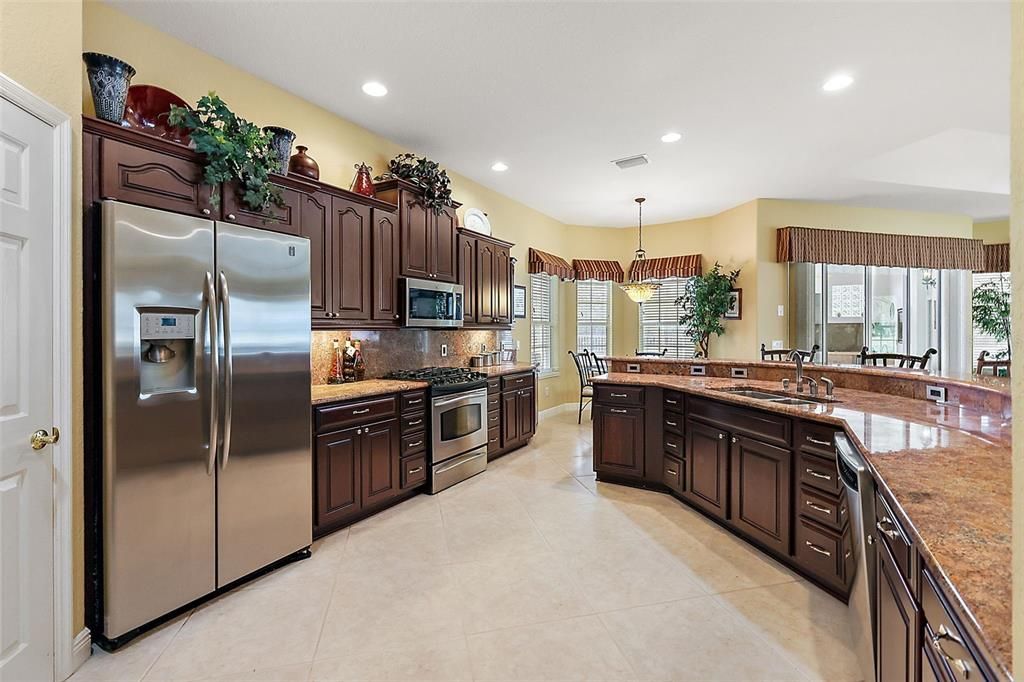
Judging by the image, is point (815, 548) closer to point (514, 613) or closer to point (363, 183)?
point (514, 613)

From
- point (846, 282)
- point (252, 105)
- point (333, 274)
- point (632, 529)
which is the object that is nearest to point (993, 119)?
point (846, 282)

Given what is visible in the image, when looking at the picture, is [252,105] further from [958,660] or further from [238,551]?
[958,660]

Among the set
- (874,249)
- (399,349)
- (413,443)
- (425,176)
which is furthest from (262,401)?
(874,249)

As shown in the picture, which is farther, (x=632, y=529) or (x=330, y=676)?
(x=632, y=529)

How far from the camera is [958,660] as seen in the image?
894 mm

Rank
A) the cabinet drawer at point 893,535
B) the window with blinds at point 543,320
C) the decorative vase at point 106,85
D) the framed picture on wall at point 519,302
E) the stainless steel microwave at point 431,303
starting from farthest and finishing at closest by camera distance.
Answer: the window with blinds at point 543,320, the framed picture on wall at point 519,302, the stainless steel microwave at point 431,303, the decorative vase at point 106,85, the cabinet drawer at point 893,535

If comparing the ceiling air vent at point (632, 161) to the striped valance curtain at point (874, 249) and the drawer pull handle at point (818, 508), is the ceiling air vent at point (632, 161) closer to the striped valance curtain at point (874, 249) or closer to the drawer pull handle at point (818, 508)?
the striped valance curtain at point (874, 249)

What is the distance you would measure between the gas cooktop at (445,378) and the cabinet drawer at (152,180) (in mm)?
2021

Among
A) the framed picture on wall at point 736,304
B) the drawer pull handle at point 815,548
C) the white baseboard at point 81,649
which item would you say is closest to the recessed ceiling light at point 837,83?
the drawer pull handle at point 815,548

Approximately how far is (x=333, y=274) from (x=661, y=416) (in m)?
2.75

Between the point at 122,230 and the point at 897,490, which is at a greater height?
the point at 122,230

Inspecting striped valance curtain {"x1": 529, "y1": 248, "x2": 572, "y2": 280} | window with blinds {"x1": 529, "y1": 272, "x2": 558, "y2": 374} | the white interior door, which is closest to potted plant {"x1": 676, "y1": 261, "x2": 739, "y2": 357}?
striped valance curtain {"x1": 529, "y1": 248, "x2": 572, "y2": 280}

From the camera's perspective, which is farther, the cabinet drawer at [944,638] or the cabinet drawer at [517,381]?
the cabinet drawer at [517,381]

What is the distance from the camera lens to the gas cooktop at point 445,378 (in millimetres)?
4023
